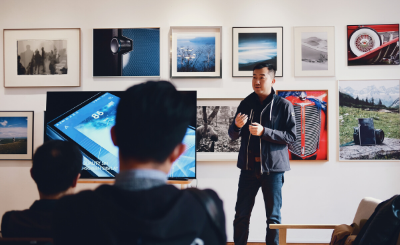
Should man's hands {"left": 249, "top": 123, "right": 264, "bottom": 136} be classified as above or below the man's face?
below

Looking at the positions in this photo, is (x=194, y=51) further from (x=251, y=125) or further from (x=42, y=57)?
(x=42, y=57)

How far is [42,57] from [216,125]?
2.08 meters

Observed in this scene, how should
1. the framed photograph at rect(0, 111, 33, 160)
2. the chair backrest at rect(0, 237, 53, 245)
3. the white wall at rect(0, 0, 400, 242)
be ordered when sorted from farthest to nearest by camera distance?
1. the framed photograph at rect(0, 111, 33, 160)
2. the white wall at rect(0, 0, 400, 242)
3. the chair backrest at rect(0, 237, 53, 245)

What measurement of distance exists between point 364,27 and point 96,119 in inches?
118

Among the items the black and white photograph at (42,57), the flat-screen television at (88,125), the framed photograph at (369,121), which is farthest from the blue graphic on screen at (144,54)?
the framed photograph at (369,121)

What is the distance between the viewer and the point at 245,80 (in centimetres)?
336

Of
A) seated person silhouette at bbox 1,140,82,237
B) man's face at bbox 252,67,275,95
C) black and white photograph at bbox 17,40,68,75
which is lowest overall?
seated person silhouette at bbox 1,140,82,237

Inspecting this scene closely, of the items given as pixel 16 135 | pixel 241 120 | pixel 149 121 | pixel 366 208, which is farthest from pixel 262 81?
pixel 16 135

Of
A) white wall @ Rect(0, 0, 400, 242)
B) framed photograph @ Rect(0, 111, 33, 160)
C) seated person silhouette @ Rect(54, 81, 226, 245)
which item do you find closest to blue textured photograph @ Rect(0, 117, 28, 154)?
framed photograph @ Rect(0, 111, 33, 160)

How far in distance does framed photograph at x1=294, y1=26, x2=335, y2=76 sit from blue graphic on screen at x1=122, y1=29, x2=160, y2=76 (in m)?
1.51

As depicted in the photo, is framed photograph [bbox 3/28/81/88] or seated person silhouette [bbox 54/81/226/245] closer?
seated person silhouette [bbox 54/81/226/245]

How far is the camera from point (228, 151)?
3355 mm

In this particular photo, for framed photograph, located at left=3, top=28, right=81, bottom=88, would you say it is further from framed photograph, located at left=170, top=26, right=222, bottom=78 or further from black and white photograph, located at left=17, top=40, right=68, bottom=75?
framed photograph, located at left=170, top=26, right=222, bottom=78

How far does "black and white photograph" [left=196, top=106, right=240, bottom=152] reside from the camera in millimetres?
3352
